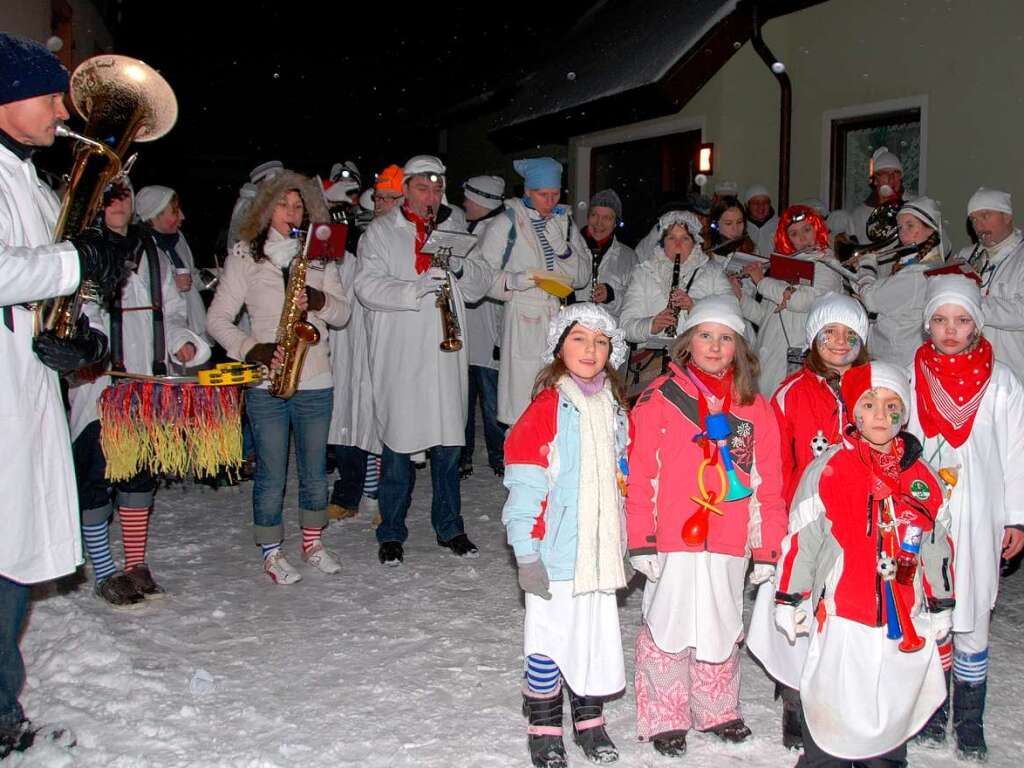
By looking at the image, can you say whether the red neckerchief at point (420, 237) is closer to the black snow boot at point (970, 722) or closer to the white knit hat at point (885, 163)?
the black snow boot at point (970, 722)

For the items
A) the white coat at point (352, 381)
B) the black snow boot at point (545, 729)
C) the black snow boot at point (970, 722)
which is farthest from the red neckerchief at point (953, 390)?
the white coat at point (352, 381)

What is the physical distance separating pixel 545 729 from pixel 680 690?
1.80 ft

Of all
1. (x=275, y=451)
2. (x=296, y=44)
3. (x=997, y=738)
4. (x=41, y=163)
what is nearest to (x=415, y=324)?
(x=275, y=451)

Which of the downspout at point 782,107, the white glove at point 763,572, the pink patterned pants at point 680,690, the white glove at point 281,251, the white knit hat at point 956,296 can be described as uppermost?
the downspout at point 782,107

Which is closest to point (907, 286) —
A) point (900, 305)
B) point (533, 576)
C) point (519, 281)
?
point (900, 305)

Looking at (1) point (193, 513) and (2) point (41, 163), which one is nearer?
(2) point (41, 163)

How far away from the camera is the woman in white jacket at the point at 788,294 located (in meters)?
6.04

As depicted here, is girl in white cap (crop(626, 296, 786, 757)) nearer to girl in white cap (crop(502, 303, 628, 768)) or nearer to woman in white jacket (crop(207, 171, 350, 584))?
girl in white cap (crop(502, 303, 628, 768))

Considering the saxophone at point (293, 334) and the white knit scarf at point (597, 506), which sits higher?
the saxophone at point (293, 334)

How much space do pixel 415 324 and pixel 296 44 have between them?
16870mm

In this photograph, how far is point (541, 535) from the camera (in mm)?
3525

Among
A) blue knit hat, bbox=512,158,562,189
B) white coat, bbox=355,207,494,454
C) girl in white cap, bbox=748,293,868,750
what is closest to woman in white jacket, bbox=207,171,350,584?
white coat, bbox=355,207,494,454

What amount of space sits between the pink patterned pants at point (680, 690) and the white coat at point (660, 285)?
251 centimetres

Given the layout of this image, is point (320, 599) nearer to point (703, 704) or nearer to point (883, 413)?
point (703, 704)
